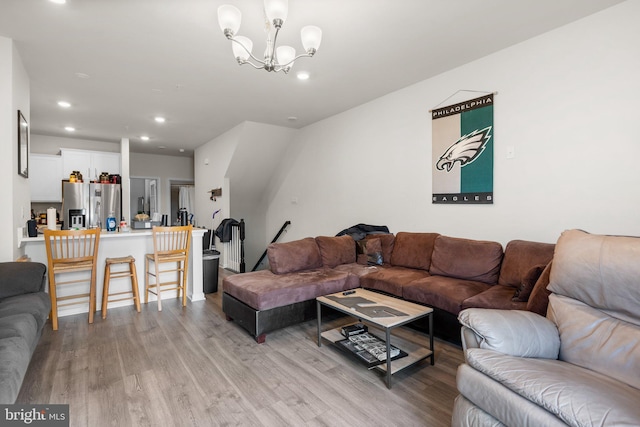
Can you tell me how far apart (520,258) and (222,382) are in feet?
8.62

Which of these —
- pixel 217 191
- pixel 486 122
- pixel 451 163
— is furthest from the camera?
pixel 217 191

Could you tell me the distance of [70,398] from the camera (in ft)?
6.47

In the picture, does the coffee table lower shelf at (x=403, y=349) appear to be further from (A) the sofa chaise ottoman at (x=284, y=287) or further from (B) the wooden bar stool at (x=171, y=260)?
(B) the wooden bar stool at (x=171, y=260)

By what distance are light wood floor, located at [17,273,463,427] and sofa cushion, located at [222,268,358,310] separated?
36 cm

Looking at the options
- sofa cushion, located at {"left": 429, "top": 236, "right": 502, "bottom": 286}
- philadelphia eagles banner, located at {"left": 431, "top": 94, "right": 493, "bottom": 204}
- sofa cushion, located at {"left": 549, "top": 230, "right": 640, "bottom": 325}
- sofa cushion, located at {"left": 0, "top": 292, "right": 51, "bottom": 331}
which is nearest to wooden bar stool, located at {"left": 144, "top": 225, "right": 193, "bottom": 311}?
sofa cushion, located at {"left": 0, "top": 292, "right": 51, "bottom": 331}

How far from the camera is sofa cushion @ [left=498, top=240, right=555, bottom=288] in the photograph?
2596 millimetres

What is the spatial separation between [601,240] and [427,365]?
1430 mm

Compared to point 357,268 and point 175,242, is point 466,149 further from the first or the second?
point 175,242

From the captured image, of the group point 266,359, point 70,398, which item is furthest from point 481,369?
point 70,398

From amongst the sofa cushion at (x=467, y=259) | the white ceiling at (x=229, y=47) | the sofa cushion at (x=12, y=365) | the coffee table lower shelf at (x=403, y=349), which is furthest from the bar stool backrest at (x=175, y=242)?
the sofa cushion at (x=467, y=259)

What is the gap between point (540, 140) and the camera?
2811 mm

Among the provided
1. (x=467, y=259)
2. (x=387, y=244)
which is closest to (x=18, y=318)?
(x=387, y=244)

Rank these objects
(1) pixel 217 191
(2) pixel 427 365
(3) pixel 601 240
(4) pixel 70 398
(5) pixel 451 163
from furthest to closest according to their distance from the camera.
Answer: (1) pixel 217 191, (5) pixel 451 163, (2) pixel 427 365, (4) pixel 70 398, (3) pixel 601 240

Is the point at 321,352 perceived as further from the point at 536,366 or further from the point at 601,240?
the point at 601,240
